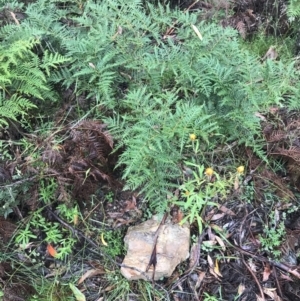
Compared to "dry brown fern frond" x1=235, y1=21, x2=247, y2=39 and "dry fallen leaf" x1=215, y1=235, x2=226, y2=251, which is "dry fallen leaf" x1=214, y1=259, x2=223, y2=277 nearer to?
"dry fallen leaf" x1=215, y1=235, x2=226, y2=251

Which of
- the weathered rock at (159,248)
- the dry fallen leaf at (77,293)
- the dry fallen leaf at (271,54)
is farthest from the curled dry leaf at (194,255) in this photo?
the dry fallen leaf at (271,54)

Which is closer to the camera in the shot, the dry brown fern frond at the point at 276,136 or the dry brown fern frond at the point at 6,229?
the dry brown fern frond at the point at 6,229

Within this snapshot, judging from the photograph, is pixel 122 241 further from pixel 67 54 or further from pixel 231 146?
pixel 67 54

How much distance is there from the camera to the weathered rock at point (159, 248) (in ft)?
9.71

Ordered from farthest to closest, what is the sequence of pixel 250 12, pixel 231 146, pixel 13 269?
pixel 250 12 → pixel 231 146 → pixel 13 269

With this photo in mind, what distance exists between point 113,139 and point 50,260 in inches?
37.9

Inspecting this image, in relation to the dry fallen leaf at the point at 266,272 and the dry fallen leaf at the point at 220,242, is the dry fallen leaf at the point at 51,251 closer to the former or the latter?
the dry fallen leaf at the point at 220,242

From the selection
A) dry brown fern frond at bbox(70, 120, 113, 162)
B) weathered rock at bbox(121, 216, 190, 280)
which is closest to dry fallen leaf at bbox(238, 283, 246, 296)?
weathered rock at bbox(121, 216, 190, 280)

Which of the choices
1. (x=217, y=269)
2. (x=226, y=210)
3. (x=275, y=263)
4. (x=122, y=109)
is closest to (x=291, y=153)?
(x=226, y=210)

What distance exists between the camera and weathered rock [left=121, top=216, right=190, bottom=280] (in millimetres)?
2961

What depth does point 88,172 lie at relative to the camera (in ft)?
9.98

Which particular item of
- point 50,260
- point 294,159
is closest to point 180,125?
point 294,159

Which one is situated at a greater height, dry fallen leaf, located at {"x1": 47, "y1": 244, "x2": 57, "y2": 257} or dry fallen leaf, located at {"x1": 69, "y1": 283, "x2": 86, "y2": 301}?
dry fallen leaf, located at {"x1": 47, "y1": 244, "x2": 57, "y2": 257}

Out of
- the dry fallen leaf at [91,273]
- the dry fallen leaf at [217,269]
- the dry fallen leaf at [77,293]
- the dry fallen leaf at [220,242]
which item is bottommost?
the dry fallen leaf at [77,293]
